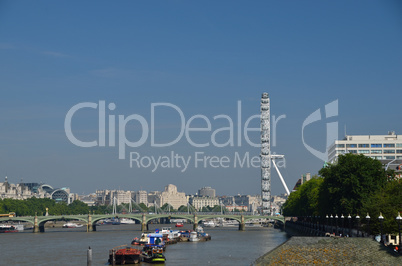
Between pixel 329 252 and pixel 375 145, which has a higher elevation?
pixel 375 145

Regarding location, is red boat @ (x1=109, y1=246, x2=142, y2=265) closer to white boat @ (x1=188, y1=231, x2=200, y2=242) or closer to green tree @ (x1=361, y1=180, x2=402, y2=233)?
green tree @ (x1=361, y1=180, x2=402, y2=233)

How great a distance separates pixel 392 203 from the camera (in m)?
51.5

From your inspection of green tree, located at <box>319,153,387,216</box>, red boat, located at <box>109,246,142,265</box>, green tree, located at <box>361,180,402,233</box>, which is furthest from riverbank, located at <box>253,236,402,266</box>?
green tree, located at <box>319,153,387,216</box>

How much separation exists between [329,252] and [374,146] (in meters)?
92.4

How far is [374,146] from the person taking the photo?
130 metres

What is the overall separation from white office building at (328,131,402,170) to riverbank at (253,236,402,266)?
88.5 meters

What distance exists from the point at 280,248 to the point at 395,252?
7419mm

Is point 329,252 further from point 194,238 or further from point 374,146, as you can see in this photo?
point 374,146

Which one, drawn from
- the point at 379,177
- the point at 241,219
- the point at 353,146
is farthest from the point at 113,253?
the point at 241,219

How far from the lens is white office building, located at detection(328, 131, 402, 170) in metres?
129

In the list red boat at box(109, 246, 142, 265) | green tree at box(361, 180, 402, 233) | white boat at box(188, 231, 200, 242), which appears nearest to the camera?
green tree at box(361, 180, 402, 233)

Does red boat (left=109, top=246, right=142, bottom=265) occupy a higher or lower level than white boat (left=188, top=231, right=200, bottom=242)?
higher

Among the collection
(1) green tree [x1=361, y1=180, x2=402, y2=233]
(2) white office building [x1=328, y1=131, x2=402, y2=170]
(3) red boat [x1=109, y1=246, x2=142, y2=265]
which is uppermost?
(2) white office building [x1=328, y1=131, x2=402, y2=170]

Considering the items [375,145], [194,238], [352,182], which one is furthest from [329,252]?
[375,145]
